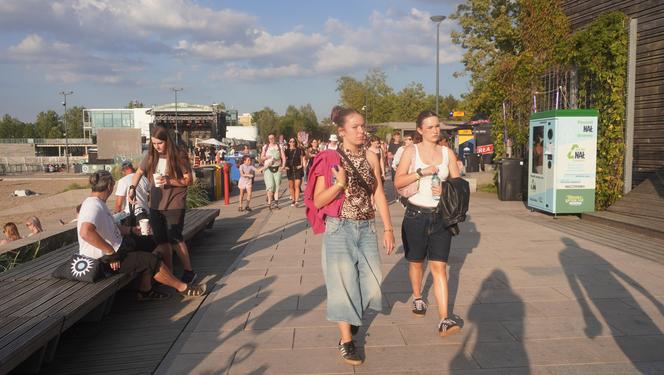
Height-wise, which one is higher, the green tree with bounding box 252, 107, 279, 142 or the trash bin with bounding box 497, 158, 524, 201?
the green tree with bounding box 252, 107, 279, 142

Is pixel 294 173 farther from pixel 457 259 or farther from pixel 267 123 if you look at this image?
pixel 267 123

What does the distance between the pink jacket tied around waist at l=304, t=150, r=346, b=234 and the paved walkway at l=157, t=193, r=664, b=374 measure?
0.98 metres

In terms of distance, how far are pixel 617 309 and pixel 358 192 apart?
2714mm

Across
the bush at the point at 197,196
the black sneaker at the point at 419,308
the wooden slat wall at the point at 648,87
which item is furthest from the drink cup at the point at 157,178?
the wooden slat wall at the point at 648,87

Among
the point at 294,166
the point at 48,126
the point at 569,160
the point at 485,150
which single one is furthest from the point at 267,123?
the point at 569,160

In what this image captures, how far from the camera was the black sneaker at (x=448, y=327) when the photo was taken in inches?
172

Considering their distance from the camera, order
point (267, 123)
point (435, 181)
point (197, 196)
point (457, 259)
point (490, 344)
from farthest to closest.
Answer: point (267, 123)
point (197, 196)
point (457, 259)
point (435, 181)
point (490, 344)

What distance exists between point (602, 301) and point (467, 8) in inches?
1341

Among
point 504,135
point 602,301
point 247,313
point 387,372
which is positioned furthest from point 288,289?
point 504,135

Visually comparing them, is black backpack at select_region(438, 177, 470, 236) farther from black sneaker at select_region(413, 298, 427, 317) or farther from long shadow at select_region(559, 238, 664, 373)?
long shadow at select_region(559, 238, 664, 373)

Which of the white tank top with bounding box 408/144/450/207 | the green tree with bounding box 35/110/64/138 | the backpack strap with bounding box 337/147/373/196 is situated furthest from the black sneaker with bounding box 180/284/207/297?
the green tree with bounding box 35/110/64/138

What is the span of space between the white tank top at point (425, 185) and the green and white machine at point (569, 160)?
6.54 meters

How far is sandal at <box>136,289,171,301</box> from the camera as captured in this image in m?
5.86

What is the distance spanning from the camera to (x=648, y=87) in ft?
38.3
